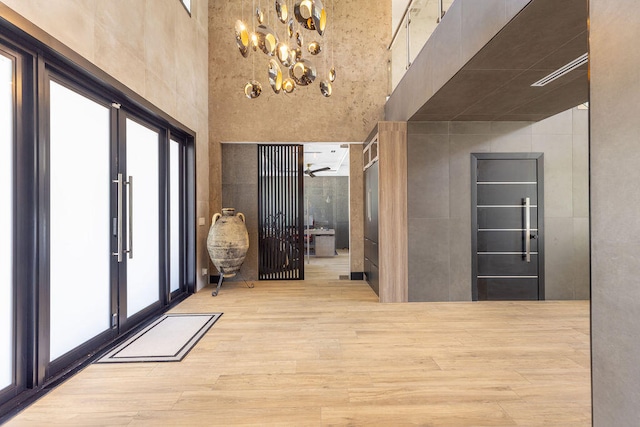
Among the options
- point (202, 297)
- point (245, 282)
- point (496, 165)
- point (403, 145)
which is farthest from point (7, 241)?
point (496, 165)

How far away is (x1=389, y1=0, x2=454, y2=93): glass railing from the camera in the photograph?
144 inches

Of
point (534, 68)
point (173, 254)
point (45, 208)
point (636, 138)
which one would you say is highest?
point (534, 68)

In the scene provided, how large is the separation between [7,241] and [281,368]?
86.8 inches

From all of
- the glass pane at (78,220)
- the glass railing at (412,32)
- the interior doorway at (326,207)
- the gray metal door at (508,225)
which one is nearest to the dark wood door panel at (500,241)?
the gray metal door at (508,225)

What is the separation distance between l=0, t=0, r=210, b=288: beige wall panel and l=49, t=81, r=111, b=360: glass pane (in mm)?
483

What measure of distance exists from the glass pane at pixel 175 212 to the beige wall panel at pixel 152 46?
34 cm

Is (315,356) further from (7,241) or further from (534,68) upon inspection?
(534,68)

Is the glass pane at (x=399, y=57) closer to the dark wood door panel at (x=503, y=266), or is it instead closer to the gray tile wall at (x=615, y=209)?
the dark wood door panel at (x=503, y=266)

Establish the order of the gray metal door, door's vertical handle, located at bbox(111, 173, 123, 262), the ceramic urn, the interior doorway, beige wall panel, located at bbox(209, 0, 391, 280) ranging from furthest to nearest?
the interior doorway
beige wall panel, located at bbox(209, 0, 391, 280)
the ceramic urn
the gray metal door
door's vertical handle, located at bbox(111, 173, 123, 262)

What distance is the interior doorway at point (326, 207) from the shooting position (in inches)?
370

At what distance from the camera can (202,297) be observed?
4863 mm

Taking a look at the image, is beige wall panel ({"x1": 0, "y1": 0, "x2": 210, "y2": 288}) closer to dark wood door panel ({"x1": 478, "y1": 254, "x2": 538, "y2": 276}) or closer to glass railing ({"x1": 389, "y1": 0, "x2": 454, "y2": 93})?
glass railing ({"x1": 389, "y1": 0, "x2": 454, "y2": 93})

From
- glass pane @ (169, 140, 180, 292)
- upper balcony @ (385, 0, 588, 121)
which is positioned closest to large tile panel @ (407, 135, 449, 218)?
upper balcony @ (385, 0, 588, 121)

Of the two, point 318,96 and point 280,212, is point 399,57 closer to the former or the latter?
point 318,96
